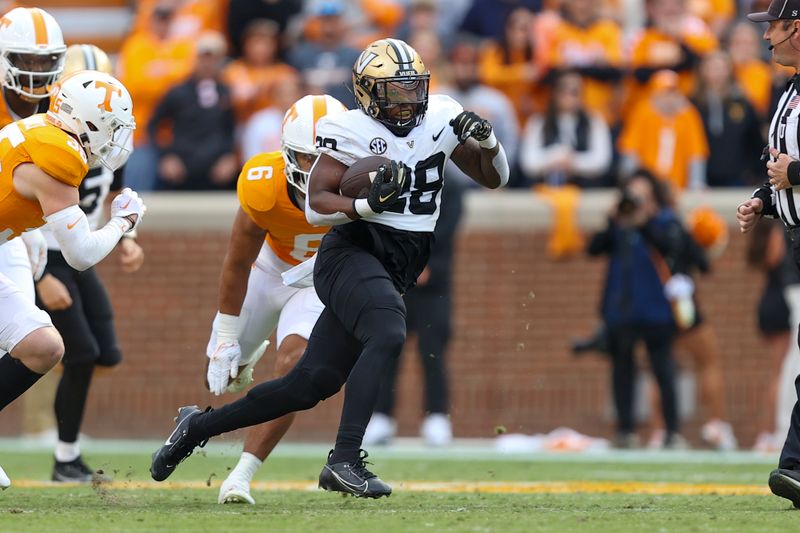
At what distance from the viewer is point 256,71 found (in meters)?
14.5

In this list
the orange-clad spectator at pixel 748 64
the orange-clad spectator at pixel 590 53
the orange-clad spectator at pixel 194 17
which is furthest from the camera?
the orange-clad spectator at pixel 194 17

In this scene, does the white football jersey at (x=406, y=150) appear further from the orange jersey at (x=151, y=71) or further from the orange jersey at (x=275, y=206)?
the orange jersey at (x=151, y=71)

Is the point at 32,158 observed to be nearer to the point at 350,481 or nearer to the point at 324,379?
the point at 324,379

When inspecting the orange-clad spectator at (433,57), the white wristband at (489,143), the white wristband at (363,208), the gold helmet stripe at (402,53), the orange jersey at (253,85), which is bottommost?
the white wristband at (363,208)

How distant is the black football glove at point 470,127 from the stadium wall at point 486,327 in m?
6.99

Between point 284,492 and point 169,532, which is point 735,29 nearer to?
point 284,492

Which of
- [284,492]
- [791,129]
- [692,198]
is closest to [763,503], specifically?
[791,129]

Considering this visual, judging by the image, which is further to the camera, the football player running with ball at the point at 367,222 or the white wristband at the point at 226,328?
the white wristband at the point at 226,328

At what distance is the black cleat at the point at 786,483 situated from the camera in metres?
6.52

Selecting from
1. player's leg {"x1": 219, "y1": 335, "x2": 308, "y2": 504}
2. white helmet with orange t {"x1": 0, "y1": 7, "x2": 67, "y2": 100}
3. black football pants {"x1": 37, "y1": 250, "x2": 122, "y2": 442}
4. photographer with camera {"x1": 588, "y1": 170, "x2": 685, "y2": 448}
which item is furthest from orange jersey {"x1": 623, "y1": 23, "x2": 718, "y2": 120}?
player's leg {"x1": 219, "y1": 335, "x2": 308, "y2": 504}

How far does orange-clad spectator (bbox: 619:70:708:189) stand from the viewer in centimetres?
1355

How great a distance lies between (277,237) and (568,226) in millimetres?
6558

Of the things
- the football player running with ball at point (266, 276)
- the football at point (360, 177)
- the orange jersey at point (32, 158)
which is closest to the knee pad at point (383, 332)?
the football at point (360, 177)

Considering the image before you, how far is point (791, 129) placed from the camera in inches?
267
